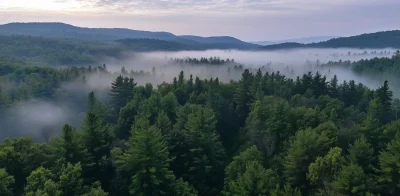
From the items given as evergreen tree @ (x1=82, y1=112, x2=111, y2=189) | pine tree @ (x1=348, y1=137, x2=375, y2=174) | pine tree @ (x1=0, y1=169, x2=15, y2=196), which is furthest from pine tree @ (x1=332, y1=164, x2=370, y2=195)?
pine tree @ (x1=0, y1=169, x2=15, y2=196)

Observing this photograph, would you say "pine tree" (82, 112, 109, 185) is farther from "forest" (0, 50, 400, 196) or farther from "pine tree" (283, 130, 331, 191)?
"pine tree" (283, 130, 331, 191)

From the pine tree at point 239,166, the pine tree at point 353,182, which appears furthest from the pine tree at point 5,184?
the pine tree at point 353,182

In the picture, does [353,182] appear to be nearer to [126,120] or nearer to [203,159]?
[203,159]

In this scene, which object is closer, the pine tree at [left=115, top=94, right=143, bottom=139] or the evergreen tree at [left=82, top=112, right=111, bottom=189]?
the evergreen tree at [left=82, top=112, right=111, bottom=189]

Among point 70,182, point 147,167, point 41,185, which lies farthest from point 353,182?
point 41,185

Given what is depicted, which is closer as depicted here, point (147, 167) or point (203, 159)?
point (147, 167)

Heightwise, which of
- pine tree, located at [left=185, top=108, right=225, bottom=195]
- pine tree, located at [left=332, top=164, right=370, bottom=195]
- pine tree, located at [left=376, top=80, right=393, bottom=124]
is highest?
pine tree, located at [left=376, top=80, right=393, bottom=124]

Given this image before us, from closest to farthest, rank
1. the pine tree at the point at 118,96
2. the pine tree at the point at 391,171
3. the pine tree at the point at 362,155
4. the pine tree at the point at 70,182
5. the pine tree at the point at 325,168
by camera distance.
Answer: the pine tree at the point at 391,171, the pine tree at the point at 70,182, the pine tree at the point at 325,168, the pine tree at the point at 362,155, the pine tree at the point at 118,96

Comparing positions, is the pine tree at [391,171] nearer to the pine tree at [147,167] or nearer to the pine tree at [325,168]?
the pine tree at [325,168]

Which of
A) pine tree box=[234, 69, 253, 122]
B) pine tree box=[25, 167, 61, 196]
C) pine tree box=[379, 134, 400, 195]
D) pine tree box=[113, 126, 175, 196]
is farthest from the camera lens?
pine tree box=[234, 69, 253, 122]
